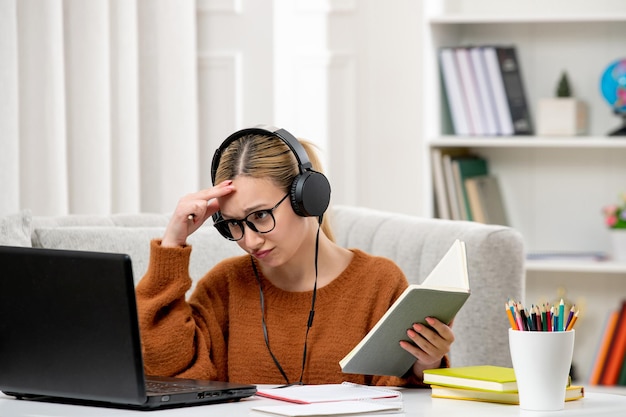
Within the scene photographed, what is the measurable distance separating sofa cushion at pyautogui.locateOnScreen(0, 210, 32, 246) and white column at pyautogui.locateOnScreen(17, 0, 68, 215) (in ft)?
1.79

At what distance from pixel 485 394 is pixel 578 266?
2.06 meters

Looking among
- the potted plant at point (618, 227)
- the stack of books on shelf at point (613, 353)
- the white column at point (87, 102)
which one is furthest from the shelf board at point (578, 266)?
the white column at point (87, 102)

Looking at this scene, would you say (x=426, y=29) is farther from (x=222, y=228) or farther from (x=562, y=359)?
(x=562, y=359)

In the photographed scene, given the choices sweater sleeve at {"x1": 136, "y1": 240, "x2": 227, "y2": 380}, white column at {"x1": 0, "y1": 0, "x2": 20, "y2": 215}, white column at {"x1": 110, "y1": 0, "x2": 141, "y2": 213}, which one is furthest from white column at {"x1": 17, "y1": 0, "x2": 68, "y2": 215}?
sweater sleeve at {"x1": 136, "y1": 240, "x2": 227, "y2": 380}

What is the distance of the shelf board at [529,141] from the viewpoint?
3217 mm

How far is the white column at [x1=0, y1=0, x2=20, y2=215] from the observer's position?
2330mm

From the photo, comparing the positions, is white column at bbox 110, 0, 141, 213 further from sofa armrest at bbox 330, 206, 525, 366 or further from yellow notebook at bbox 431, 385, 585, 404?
Answer: yellow notebook at bbox 431, 385, 585, 404

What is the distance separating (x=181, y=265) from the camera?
157 centimetres

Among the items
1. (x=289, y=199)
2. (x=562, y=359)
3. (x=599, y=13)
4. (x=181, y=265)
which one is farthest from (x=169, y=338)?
(x=599, y=13)

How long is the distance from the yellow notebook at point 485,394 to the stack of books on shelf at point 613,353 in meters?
2.07

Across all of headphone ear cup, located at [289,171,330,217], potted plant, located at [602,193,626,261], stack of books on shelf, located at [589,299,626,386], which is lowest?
stack of books on shelf, located at [589,299,626,386]

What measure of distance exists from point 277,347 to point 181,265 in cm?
21

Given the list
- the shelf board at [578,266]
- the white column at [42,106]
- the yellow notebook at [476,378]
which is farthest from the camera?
the shelf board at [578,266]

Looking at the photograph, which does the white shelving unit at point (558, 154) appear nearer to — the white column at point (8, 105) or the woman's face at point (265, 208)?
the white column at point (8, 105)
